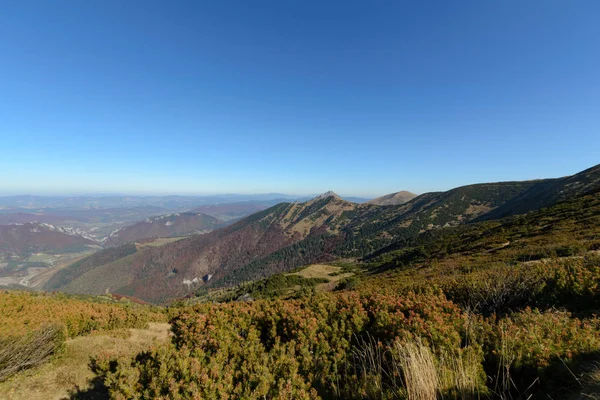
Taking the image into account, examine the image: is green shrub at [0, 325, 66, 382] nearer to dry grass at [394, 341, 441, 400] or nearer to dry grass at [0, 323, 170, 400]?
dry grass at [0, 323, 170, 400]

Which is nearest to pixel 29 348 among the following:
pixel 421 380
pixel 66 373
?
pixel 66 373

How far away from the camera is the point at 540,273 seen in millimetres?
8781

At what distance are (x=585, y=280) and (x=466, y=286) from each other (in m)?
3.05

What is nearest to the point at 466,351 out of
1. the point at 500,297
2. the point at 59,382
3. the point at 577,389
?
the point at 577,389

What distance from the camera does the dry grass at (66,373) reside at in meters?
6.25

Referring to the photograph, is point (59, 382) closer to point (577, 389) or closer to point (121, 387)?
point (121, 387)

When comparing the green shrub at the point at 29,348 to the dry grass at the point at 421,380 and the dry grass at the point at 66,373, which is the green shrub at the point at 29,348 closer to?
the dry grass at the point at 66,373

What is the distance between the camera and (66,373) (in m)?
7.20

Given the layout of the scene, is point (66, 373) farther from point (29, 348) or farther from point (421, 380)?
point (421, 380)

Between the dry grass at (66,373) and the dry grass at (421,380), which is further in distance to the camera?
the dry grass at (66,373)

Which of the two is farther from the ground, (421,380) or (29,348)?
(421,380)

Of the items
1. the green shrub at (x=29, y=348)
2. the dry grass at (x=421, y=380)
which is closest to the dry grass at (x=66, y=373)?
the green shrub at (x=29, y=348)

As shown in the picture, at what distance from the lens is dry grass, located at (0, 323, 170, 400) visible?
625cm

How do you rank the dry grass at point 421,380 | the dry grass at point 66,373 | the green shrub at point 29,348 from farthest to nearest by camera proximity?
the green shrub at point 29,348
the dry grass at point 66,373
the dry grass at point 421,380
